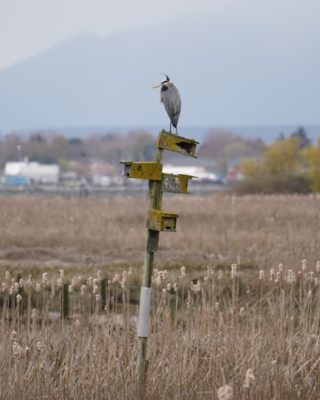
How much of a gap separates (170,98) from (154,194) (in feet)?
2.82

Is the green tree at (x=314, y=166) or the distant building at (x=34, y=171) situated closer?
the green tree at (x=314, y=166)

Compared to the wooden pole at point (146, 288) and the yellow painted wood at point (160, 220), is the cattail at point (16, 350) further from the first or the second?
the yellow painted wood at point (160, 220)

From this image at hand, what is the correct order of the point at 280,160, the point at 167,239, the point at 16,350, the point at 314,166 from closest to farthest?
the point at 16,350 < the point at 167,239 < the point at 314,166 < the point at 280,160

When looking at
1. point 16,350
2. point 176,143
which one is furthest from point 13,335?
point 176,143

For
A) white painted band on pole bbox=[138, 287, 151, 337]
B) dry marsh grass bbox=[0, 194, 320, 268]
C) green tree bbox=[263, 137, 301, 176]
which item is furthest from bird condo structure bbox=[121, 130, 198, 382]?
green tree bbox=[263, 137, 301, 176]

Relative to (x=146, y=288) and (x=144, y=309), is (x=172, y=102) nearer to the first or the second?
(x=146, y=288)

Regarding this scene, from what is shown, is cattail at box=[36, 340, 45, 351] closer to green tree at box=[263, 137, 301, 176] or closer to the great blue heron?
the great blue heron

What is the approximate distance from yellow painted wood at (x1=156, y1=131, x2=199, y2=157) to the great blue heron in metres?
0.16

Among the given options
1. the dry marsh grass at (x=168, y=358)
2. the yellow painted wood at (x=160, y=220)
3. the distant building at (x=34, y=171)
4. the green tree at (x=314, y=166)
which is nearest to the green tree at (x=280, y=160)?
the green tree at (x=314, y=166)

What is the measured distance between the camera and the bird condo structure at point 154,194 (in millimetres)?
9406

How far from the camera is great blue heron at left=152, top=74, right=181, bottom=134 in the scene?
30.0ft

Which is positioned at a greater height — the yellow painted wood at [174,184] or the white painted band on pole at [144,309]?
the yellow painted wood at [174,184]

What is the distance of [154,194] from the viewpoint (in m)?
9.53

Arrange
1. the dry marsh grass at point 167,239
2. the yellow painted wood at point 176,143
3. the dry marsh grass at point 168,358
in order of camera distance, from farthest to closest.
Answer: the dry marsh grass at point 167,239
the yellow painted wood at point 176,143
the dry marsh grass at point 168,358
